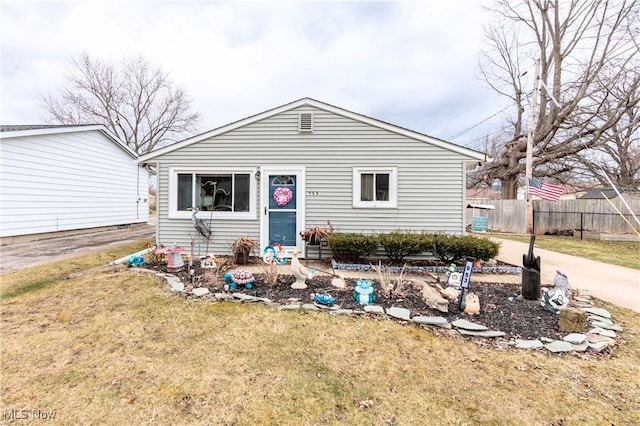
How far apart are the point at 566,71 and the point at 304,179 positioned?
1753cm

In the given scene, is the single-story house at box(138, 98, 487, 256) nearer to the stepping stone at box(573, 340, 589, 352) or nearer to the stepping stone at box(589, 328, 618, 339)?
the stepping stone at box(589, 328, 618, 339)

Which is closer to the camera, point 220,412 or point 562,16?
point 220,412

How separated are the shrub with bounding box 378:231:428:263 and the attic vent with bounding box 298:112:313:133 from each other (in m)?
3.15

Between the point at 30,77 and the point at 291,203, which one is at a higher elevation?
the point at 30,77

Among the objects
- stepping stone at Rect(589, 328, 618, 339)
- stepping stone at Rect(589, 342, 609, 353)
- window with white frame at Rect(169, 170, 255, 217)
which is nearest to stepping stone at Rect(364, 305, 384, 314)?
stepping stone at Rect(589, 342, 609, 353)

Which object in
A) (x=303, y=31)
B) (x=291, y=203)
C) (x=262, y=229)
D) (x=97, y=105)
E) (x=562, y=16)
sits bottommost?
(x=262, y=229)

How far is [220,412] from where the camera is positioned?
212 centimetres

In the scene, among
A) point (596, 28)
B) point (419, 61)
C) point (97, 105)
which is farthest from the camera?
point (97, 105)

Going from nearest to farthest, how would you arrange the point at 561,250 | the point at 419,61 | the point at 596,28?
the point at 561,250
the point at 419,61
the point at 596,28

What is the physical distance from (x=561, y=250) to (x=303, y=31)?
1174 centimetres

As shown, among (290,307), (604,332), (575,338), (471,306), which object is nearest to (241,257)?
(290,307)

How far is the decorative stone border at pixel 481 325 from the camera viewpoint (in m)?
3.09

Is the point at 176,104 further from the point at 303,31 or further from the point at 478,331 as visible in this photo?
the point at 478,331

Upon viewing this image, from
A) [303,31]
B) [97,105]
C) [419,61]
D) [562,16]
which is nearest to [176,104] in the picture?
[97,105]
